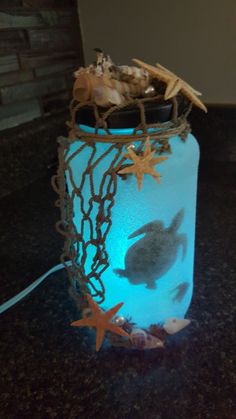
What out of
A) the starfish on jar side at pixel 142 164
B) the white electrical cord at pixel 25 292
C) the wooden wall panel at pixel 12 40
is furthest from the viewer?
the wooden wall panel at pixel 12 40

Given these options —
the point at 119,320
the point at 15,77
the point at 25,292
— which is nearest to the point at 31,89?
the point at 15,77

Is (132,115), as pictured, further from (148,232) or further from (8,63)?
(8,63)

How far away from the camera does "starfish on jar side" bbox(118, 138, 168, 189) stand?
0.32 meters

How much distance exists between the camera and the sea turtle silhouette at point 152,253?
14.6 inches

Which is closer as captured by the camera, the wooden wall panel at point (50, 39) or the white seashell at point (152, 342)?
the white seashell at point (152, 342)

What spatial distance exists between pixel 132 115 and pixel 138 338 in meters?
0.22

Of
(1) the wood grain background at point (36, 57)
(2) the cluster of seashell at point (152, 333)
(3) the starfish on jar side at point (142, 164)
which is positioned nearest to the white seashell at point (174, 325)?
(2) the cluster of seashell at point (152, 333)

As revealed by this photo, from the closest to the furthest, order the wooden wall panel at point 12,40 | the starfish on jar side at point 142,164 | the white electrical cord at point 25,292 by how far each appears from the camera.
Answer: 1. the starfish on jar side at point 142,164
2. the white electrical cord at point 25,292
3. the wooden wall panel at point 12,40

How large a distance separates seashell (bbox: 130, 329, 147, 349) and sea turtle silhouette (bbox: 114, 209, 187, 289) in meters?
0.05

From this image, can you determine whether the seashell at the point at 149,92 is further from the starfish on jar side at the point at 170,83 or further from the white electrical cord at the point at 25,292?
the white electrical cord at the point at 25,292

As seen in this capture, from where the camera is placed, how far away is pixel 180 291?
42 centimetres

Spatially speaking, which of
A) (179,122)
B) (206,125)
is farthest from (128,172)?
(206,125)

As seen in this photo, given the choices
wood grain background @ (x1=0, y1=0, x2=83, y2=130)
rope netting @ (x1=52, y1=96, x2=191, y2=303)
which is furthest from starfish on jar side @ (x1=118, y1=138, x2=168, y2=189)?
wood grain background @ (x1=0, y1=0, x2=83, y2=130)

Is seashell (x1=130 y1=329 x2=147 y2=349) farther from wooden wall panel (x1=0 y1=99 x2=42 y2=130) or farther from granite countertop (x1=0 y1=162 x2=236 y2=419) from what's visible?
wooden wall panel (x1=0 y1=99 x2=42 y2=130)
